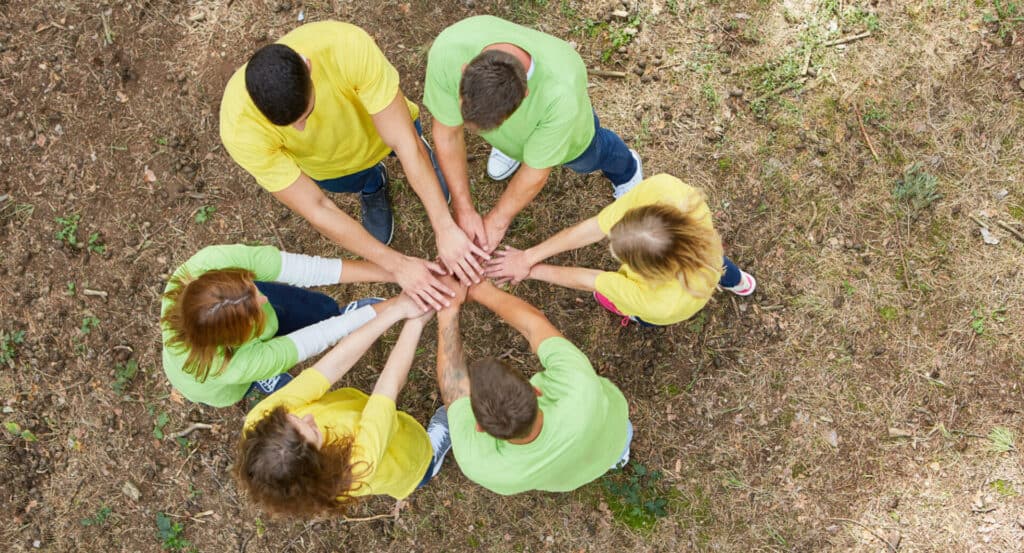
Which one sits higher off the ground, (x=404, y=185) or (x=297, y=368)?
(x=404, y=185)

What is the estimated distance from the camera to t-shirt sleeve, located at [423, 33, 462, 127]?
3549mm

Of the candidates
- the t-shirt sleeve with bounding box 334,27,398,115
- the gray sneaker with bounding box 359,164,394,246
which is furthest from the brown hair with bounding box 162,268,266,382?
the gray sneaker with bounding box 359,164,394,246

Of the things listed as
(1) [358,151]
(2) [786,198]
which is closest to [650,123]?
(2) [786,198]

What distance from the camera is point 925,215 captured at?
488 centimetres

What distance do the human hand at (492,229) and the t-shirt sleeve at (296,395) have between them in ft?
4.86

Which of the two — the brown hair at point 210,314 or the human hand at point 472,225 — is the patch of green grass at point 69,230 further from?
the human hand at point 472,225

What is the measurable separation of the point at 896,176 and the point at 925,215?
374 mm

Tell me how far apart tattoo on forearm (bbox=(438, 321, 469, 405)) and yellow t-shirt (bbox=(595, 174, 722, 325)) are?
102 centimetres

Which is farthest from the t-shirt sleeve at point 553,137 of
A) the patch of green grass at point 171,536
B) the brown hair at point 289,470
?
the patch of green grass at point 171,536

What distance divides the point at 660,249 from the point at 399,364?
1.81 meters

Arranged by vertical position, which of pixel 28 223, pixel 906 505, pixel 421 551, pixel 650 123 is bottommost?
pixel 421 551

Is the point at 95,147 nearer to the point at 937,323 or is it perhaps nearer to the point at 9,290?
the point at 9,290

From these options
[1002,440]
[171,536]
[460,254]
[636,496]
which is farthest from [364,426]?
[1002,440]

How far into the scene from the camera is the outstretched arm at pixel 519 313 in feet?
12.8
